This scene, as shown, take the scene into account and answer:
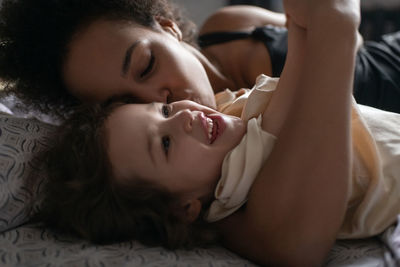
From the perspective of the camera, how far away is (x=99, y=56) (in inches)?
41.2

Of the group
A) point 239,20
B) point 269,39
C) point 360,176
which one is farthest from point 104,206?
point 239,20

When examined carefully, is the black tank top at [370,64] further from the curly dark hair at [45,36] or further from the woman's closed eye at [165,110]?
the woman's closed eye at [165,110]

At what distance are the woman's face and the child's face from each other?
184 mm

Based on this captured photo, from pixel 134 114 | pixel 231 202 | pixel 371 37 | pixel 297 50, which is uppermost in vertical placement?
pixel 297 50

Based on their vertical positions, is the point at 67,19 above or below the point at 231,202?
above

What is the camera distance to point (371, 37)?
2.38m

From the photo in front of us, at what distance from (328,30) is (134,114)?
0.42 metres

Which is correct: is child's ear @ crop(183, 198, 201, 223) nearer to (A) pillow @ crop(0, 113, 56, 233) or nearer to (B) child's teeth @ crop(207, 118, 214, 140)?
(B) child's teeth @ crop(207, 118, 214, 140)

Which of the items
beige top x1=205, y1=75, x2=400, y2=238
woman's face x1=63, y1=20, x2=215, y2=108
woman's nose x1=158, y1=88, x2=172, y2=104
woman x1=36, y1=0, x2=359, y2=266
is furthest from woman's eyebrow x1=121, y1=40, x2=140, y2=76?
beige top x1=205, y1=75, x2=400, y2=238

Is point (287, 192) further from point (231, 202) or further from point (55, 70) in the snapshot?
point (55, 70)

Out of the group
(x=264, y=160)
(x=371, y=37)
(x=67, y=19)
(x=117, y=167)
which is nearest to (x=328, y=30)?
(x=264, y=160)

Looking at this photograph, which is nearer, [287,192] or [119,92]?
[287,192]

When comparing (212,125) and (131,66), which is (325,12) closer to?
(212,125)

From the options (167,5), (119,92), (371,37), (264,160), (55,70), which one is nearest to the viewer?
(264,160)
